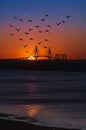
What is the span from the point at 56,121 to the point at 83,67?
127 m

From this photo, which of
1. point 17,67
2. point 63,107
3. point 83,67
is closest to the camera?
point 63,107

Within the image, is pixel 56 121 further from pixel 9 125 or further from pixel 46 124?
pixel 9 125

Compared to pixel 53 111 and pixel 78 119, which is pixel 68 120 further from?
pixel 53 111

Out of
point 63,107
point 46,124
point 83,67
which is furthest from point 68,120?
point 83,67

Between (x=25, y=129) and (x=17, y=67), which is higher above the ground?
(x=17, y=67)

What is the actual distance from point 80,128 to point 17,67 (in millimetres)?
148027

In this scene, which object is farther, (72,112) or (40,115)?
(72,112)

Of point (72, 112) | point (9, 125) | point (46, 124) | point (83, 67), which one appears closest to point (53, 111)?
point (72, 112)

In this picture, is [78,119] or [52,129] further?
[78,119]

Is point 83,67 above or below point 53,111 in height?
above

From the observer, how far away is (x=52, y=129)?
15.2m

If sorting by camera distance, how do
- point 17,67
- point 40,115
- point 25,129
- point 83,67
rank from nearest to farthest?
point 25,129 < point 40,115 < point 83,67 < point 17,67

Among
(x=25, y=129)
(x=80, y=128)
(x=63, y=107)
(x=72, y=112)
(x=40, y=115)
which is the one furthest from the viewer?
(x=63, y=107)

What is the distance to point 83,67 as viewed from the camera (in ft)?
474
